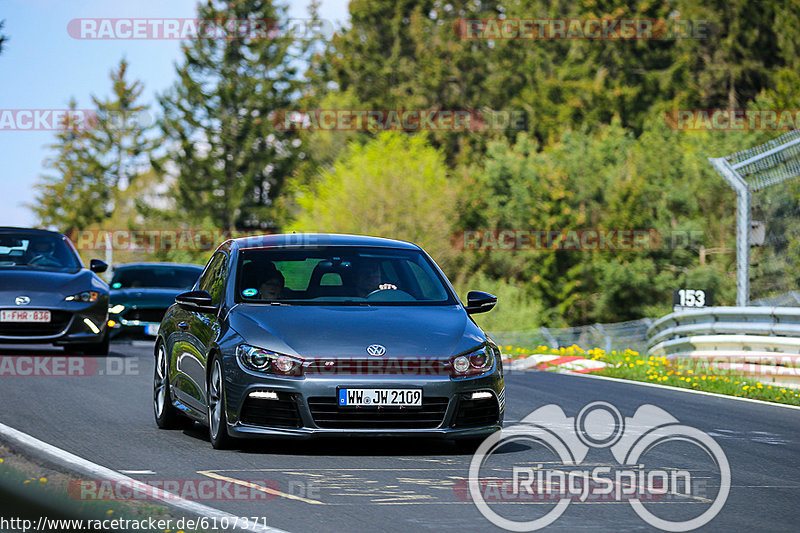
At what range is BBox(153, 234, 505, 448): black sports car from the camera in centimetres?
→ 874

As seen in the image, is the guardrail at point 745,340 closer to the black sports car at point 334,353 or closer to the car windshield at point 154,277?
the black sports car at point 334,353

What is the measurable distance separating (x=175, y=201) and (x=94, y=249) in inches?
674

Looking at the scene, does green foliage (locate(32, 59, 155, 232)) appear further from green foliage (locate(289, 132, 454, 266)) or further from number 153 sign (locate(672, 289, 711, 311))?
number 153 sign (locate(672, 289, 711, 311))

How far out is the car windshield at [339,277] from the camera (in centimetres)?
981

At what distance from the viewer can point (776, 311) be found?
1692 cm

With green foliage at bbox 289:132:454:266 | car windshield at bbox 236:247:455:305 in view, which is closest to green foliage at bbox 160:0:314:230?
green foliage at bbox 289:132:454:266

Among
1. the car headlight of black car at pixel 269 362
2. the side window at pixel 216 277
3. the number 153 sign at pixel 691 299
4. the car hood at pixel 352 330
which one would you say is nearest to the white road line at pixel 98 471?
the car headlight of black car at pixel 269 362

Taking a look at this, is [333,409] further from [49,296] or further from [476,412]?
[49,296]

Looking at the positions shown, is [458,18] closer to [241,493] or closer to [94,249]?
[94,249]

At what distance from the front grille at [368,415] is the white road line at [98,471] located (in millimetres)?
1497

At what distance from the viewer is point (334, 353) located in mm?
8766

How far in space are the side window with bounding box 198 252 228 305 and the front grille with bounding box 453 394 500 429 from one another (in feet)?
7.07

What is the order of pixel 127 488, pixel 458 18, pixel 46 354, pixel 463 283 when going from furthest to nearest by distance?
pixel 458 18 → pixel 463 283 → pixel 46 354 → pixel 127 488

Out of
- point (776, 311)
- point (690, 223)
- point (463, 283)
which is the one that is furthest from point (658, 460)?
point (463, 283)
